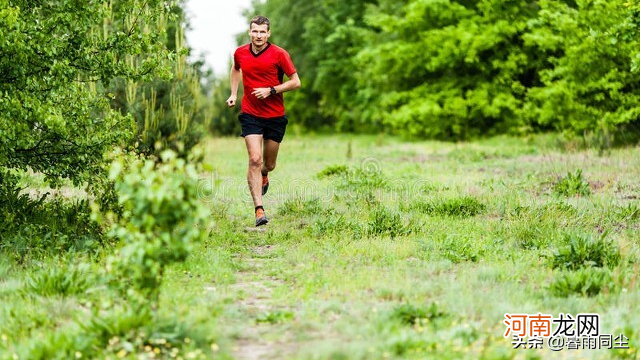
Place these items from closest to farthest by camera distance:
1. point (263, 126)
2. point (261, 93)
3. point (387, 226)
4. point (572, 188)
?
point (387, 226)
point (261, 93)
point (263, 126)
point (572, 188)

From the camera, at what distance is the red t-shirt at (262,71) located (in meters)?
9.20

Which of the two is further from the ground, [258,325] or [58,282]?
[58,282]

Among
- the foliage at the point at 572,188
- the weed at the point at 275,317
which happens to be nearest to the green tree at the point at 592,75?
the foliage at the point at 572,188

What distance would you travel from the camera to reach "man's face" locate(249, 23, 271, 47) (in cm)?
906

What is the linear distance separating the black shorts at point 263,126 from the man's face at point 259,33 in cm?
97

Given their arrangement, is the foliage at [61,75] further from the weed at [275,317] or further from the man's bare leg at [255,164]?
the weed at [275,317]

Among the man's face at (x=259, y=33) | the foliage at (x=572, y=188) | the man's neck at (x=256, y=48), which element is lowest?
the foliage at (x=572, y=188)

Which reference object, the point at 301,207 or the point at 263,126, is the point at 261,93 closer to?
the point at 263,126

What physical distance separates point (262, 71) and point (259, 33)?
0.49 m

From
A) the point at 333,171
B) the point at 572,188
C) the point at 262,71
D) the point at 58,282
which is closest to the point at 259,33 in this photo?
the point at 262,71

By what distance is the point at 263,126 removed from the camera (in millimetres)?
9430

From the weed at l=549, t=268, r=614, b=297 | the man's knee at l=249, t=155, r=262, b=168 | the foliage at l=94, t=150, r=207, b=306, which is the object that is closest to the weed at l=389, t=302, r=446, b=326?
the weed at l=549, t=268, r=614, b=297

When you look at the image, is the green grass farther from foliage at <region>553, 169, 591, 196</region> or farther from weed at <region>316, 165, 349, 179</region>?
weed at <region>316, 165, 349, 179</region>

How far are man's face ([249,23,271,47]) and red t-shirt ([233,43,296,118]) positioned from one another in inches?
5.3
